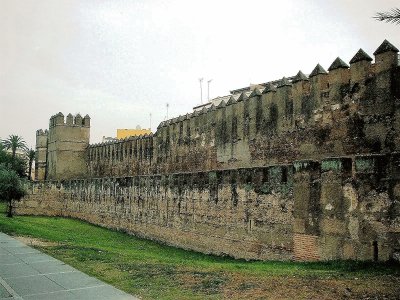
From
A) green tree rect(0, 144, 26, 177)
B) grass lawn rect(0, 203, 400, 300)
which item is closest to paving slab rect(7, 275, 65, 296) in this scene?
grass lawn rect(0, 203, 400, 300)

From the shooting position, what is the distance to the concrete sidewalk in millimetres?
6547

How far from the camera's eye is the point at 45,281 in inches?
295

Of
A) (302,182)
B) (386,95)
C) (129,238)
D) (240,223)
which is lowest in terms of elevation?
(129,238)

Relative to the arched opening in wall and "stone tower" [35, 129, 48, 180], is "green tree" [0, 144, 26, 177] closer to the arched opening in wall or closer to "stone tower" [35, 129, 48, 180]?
"stone tower" [35, 129, 48, 180]

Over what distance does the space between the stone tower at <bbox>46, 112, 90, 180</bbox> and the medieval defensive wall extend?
36.3 feet

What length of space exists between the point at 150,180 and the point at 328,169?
477 inches

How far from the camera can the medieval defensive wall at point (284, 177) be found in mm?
9500

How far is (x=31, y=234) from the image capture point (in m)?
15.7

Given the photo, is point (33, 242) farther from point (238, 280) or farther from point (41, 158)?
point (41, 158)

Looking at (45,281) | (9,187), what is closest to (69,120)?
(9,187)

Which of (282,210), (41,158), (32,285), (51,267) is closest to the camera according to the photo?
(32,285)

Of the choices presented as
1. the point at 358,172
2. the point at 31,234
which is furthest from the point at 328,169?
the point at 31,234

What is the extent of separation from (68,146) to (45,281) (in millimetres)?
34439

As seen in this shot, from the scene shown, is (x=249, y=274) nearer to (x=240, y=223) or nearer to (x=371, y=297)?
(x=371, y=297)
